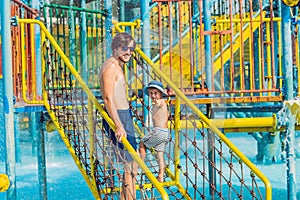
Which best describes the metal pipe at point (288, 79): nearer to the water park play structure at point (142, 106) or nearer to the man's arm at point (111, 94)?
the water park play structure at point (142, 106)

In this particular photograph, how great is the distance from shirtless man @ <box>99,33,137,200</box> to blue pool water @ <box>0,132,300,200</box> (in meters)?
5.01

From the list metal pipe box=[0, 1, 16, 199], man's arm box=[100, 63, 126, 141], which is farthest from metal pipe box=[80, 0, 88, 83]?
man's arm box=[100, 63, 126, 141]

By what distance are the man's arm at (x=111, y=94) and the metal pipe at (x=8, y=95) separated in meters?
0.81

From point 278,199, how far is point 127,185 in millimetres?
4986

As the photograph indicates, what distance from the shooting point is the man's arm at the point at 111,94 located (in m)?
4.90

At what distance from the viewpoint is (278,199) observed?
9492 millimetres

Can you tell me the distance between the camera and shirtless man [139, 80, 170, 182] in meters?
5.55

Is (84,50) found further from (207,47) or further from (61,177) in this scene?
(61,177)

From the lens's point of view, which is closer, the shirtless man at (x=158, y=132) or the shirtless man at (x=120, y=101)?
the shirtless man at (x=120, y=101)

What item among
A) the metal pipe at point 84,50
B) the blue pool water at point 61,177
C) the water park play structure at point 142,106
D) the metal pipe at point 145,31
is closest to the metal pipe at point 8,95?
the water park play structure at point 142,106

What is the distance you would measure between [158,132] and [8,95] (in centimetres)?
130

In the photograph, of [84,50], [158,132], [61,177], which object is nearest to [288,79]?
[158,132]

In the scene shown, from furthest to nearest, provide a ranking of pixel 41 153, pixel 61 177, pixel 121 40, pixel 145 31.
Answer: pixel 61 177 < pixel 41 153 < pixel 145 31 < pixel 121 40

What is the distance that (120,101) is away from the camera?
17.0 feet
